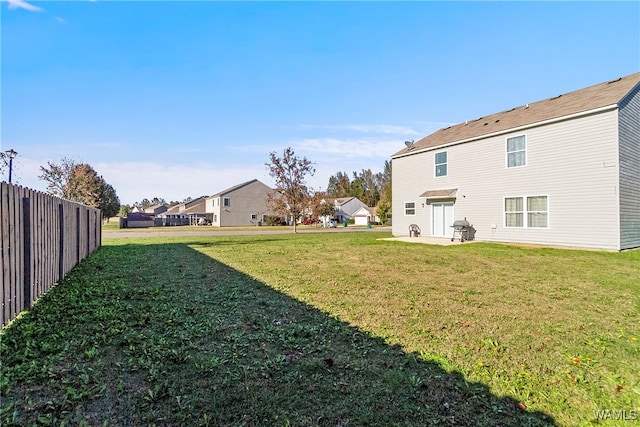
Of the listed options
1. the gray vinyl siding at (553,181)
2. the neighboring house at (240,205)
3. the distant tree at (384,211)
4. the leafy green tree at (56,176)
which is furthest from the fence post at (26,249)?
the distant tree at (384,211)

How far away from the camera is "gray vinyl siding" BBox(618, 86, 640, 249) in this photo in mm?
11758

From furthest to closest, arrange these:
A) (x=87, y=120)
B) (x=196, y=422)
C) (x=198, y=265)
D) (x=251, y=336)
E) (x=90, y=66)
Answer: (x=87, y=120) < (x=90, y=66) < (x=198, y=265) < (x=251, y=336) < (x=196, y=422)

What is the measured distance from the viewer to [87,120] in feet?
55.1

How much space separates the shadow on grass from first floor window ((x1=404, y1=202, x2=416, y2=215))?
16028mm

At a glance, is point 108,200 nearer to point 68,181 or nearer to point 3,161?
point 68,181

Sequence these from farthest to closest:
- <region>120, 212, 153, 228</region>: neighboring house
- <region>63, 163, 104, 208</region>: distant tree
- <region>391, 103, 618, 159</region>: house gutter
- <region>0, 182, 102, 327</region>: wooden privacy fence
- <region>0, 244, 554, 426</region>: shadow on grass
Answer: <region>120, 212, 153, 228</region>: neighboring house < <region>63, 163, 104, 208</region>: distant tree < <region>391, 103, 618, 159</region>: house gutter < <region>0, 182, 102, 327</region>: wooden privacy fence < <region>0, 244, 554, 426</region>: shadow on grass

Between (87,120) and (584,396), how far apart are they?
21.5m

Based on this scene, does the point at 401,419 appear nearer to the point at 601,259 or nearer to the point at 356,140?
the point at 601,259

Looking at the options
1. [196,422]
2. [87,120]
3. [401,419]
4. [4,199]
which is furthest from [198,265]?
[87,120]

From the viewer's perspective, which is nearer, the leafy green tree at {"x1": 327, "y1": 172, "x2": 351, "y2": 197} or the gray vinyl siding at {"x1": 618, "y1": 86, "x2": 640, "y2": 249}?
the gray vinyl siding at {"x1": 618, "y1": 86, "x2": 640, "y2": 249}

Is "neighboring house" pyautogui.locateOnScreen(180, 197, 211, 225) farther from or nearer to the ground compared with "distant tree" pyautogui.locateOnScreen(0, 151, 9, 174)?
nearer to the ground

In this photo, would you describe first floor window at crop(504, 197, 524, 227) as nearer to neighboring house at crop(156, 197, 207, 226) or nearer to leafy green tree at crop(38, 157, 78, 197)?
leafy green tree at crop(38, 157, 78, 197)

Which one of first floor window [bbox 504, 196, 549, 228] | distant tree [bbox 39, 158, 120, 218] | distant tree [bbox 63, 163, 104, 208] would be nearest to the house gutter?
first floor window [bbox 504, 196, 549, 228]

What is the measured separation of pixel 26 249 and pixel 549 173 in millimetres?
16719
